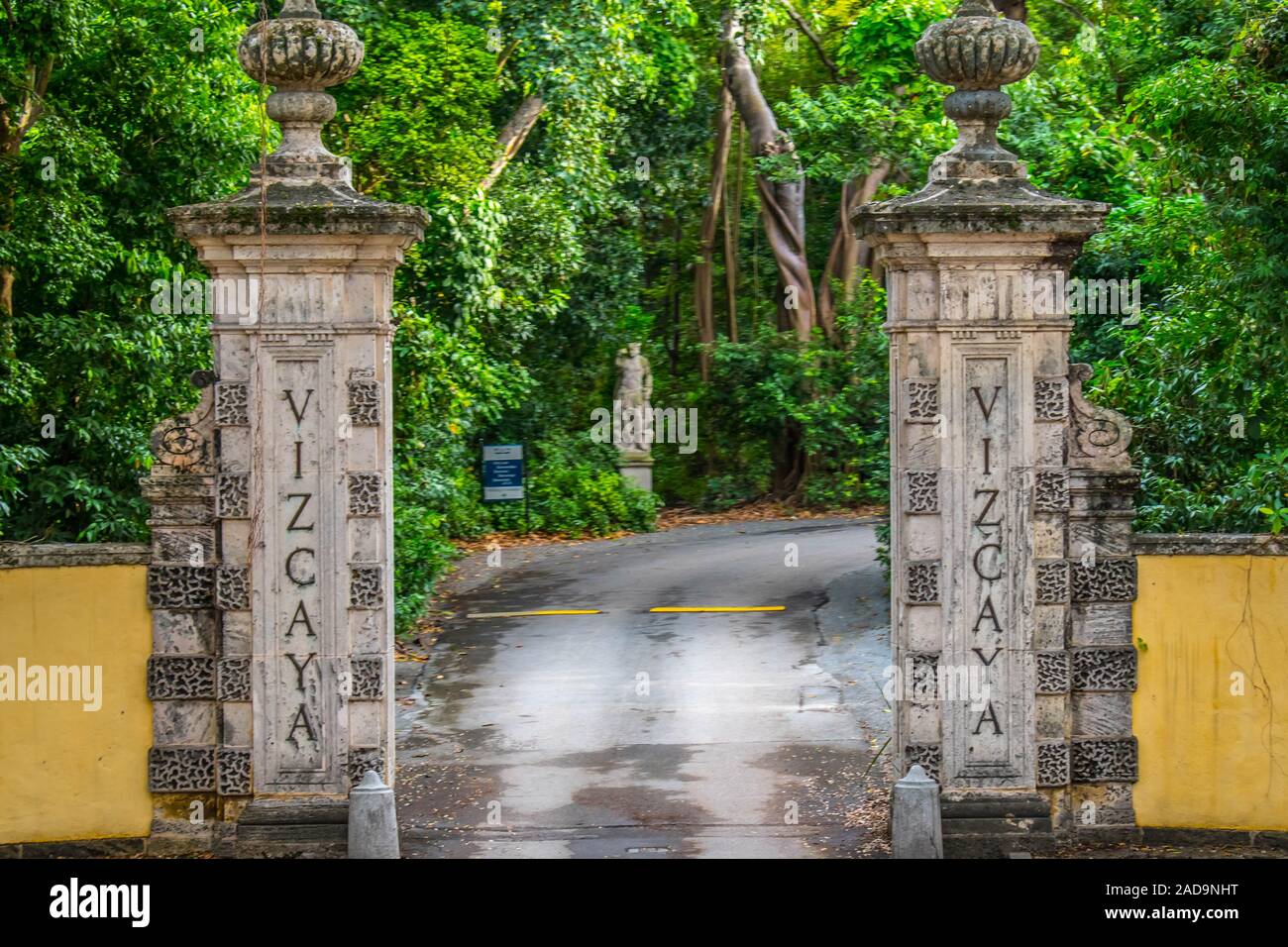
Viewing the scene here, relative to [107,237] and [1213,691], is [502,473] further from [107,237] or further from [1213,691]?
[1213,691]

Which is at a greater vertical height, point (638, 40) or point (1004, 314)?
point (638, 40)

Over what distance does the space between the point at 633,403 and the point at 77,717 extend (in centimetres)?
2026

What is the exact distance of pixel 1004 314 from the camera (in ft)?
29.0

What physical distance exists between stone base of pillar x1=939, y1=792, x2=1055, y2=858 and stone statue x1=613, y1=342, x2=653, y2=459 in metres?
19.2

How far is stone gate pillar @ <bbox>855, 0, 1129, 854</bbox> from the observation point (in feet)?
29.0

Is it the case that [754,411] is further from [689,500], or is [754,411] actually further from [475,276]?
[475,276]

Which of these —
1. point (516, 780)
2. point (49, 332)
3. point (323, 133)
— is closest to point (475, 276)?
point (323, 133)

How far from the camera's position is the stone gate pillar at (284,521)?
8844 millimetres

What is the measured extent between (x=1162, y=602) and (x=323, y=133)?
11632mm

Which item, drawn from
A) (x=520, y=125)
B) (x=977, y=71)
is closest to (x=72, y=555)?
(x=977, y=71)

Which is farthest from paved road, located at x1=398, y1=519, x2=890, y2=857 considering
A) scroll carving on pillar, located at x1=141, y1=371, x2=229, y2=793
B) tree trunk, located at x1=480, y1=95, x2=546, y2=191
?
tree trunk, located at x1=480, y1=95, x2=546, y2=191

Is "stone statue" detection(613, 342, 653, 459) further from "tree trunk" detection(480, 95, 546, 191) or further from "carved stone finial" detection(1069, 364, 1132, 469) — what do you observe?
"carved stone finial" detection(1069, 364, 1132, 469)

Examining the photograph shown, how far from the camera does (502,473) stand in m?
24.7

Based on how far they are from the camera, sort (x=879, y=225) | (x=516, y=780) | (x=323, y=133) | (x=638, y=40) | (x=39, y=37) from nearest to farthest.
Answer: (x=879, y=225) → (x=516, y=780) → (x=39, y=37) → (x=323, y=133) → (x=638, y=40)
